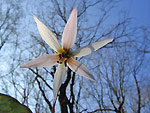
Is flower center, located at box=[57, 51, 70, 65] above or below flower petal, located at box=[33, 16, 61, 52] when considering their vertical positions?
below

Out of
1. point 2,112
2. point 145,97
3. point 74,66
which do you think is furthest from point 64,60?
point 145,97

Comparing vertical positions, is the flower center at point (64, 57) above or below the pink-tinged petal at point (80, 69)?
above

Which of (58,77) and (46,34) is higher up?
(46,34)

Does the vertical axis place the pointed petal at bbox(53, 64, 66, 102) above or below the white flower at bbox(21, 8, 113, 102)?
below

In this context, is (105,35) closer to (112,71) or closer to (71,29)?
(112,71)

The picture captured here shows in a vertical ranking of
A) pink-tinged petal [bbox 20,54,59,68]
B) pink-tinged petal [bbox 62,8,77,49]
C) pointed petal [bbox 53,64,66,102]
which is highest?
pink-tinged petal [bbox 62,8,77,49]

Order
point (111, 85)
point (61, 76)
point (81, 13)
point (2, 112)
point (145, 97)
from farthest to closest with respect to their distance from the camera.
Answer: point (145, 97), point (81, 13), point (111, 85), point (61, 76), point (2, 112)

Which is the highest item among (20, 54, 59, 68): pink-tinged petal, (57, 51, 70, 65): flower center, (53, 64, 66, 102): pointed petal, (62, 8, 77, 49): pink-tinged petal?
(62, 8, 77, 49): pink-tinged petal
